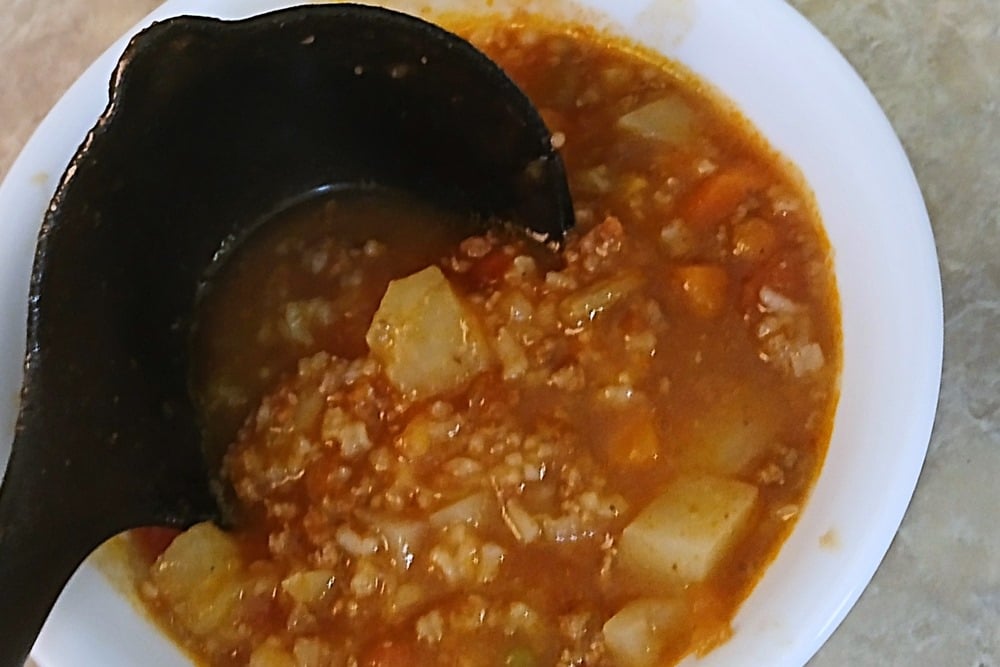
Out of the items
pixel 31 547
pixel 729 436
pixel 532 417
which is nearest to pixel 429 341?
pixel 532 417

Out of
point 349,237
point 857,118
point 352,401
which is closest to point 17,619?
point 352,401

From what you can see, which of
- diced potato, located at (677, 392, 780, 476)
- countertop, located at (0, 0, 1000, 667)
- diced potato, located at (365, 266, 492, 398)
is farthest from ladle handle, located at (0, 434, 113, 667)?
countertop, located at (0, 0, 1000, 667)

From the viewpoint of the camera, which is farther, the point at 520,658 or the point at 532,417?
the point at 532,417

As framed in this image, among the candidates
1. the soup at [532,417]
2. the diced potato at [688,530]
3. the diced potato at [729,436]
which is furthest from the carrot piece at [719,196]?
the diced potato at [688,530]

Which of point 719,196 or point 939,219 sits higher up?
point 719,196

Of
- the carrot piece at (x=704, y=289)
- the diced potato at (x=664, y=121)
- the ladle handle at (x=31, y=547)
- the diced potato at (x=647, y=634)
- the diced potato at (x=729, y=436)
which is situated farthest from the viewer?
the diced potato at (x=664, y=121)

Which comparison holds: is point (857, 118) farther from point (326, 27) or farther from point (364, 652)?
point (364, 652)

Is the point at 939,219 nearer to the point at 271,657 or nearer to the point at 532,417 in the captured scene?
the point at 532,417

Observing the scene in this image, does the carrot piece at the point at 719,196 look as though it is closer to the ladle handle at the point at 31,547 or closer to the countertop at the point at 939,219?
the countertop at the point at 939,219
